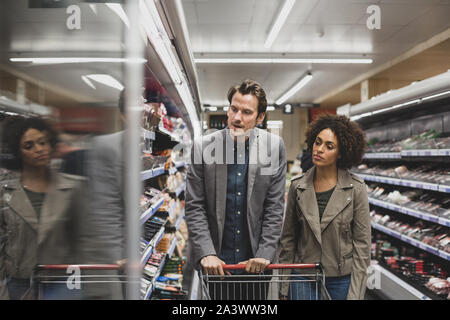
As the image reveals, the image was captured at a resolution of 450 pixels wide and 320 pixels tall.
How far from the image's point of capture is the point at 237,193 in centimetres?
181

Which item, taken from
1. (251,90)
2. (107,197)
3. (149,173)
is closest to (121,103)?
(107,197)

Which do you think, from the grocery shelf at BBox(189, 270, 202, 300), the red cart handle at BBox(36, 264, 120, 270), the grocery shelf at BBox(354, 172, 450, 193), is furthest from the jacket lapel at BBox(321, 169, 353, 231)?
the grocery shelf at BBox(189, 270, 202, 300)

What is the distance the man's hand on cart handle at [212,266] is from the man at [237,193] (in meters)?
0.10

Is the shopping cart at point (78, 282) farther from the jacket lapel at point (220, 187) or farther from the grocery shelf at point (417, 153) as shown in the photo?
the grocery shelf at point (417, 153)

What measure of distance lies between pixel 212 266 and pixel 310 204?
697mm

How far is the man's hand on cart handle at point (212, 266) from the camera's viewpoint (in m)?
1.60

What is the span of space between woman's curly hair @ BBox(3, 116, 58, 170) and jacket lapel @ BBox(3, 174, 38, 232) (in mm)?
49

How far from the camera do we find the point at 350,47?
249 inches

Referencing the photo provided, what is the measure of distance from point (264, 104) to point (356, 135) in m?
0.71

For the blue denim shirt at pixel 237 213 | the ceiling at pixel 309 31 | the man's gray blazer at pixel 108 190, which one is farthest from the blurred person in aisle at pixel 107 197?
the ceiling at pixel 309 31

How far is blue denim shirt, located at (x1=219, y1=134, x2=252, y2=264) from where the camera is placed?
Result: 1.82m

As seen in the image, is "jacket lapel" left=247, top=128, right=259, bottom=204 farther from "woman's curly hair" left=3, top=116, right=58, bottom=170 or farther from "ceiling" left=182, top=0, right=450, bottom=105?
"ceiling" left=182, top=0, right=450, bottom=105

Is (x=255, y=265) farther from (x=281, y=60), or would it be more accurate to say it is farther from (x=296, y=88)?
(x=296, y=88)
